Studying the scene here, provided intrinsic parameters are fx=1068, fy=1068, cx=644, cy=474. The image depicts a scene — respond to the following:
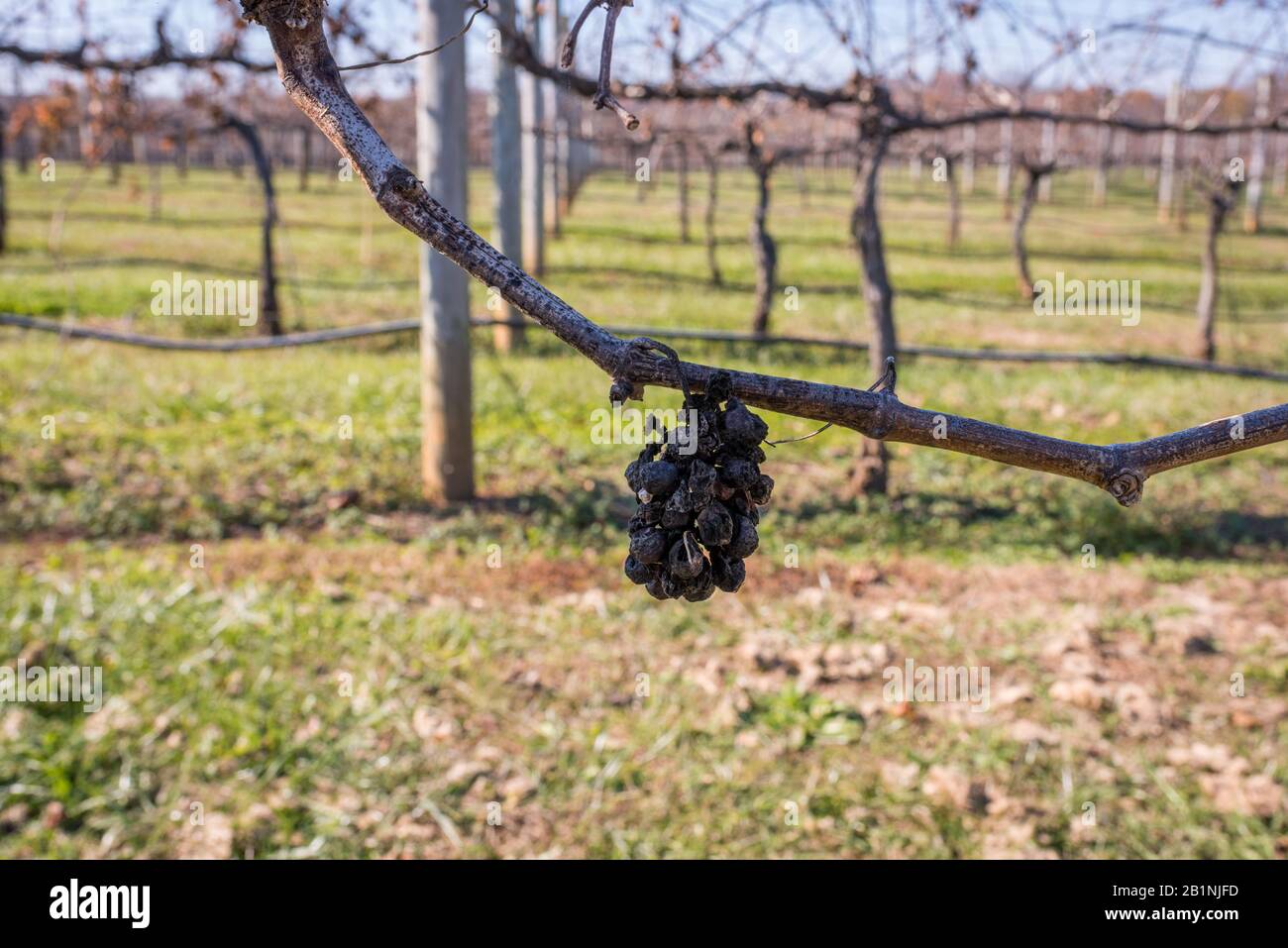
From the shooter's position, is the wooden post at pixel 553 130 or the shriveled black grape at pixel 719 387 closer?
the shriveled black grape at pixel 719 387

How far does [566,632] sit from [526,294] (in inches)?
168

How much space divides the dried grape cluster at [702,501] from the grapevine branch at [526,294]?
57 mm

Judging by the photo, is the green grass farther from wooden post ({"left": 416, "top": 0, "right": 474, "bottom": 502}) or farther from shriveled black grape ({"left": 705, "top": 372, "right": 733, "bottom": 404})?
shriveled black grape ({"left": 705, "top": 372, "right": 733, "bottom": 404})

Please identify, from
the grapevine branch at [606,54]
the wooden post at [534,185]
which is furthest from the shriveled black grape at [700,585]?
the wooden post at [534,185]

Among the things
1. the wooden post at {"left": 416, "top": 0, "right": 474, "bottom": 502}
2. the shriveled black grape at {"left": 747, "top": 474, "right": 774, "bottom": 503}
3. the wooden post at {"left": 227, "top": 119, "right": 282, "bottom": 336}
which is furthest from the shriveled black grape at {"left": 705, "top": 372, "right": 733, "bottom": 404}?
the wooden post at {"left": 227, "top": 119, "right": 282, "bottom": 336}

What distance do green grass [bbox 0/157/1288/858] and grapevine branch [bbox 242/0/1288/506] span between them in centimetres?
292

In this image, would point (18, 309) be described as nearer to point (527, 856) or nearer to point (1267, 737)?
point (527, 856)

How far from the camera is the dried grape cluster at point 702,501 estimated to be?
1188mm

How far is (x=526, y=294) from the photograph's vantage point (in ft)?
3.51

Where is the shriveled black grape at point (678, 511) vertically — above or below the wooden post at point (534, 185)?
below

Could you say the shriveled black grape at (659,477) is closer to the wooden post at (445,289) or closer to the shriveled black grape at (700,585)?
the shriveled black grape at (700,585)

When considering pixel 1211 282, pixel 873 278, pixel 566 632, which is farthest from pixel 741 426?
pixel 1211 282

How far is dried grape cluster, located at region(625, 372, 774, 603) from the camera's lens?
1188mm
